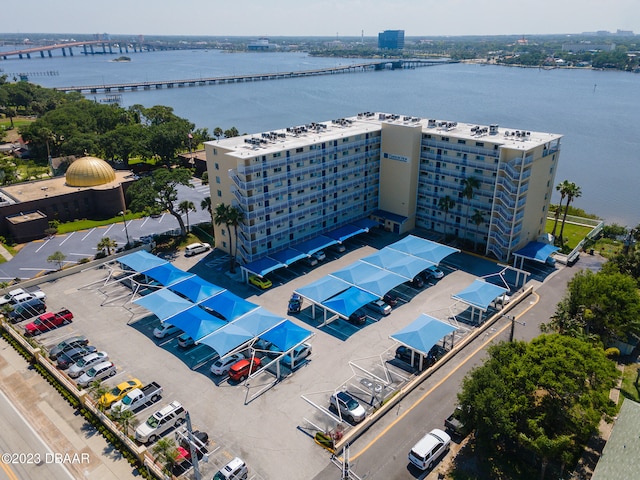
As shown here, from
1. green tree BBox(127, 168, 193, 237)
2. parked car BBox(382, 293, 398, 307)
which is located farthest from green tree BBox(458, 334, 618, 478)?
green tree BBox(127, 168, 193, 237)

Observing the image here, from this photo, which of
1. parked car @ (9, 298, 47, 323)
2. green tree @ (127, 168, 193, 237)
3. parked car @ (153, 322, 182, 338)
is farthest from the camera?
green tree @ (127, 168, 193, 237)

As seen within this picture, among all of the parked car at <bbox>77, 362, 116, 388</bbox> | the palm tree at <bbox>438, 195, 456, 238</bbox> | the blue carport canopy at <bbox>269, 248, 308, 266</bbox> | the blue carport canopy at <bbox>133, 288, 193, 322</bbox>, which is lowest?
the parked car at <bbox>77, 362, 116, 388</bbox>

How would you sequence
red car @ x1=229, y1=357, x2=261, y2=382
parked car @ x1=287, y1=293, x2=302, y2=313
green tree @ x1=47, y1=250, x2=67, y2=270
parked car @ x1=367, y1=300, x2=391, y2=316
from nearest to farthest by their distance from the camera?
1. red car @ x1=229, y1=357, x2=261, y2=382
2. parked car @ x1=367, y1=300, x2=391, y2=316
3. parked car @ x1=287, y1=293, x2=302, y2=313
4. green tree @ x1=47, y1=250, x2=67, y2=270

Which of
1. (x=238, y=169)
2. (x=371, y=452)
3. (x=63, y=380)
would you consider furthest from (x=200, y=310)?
(x=371, y=452)

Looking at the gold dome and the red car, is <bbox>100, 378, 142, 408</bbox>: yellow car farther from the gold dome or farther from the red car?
the gold dome

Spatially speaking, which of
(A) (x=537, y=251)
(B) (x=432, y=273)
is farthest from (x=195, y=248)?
(A) (x=537, y=251)

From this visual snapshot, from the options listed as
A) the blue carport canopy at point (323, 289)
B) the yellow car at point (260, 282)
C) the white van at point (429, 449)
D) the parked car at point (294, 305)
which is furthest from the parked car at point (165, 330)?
the white van at point (429, 449)

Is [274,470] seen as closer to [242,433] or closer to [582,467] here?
[242,433]

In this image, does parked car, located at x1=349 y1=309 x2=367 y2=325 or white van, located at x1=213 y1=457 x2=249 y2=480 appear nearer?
white van, located at x1=213 y1=457 x2=249 y2=480
